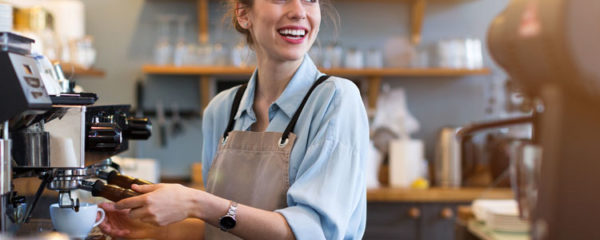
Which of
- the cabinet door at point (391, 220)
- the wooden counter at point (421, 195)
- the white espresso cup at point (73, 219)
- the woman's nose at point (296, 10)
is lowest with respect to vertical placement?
the cabinet door at point (391, 220)

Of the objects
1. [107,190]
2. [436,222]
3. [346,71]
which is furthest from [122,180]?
[346,71]

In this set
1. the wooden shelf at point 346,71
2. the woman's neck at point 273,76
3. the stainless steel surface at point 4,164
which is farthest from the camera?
the wooden shelf at point 346,71

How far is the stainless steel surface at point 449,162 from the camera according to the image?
3717 millimetres

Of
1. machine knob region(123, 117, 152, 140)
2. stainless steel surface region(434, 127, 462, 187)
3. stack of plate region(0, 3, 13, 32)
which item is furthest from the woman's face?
stainless steel surface region(434, 127, 462, 187)

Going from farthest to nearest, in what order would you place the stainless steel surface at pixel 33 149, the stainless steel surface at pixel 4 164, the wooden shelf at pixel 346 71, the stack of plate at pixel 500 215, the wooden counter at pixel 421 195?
the wooden shelf at pixel 346 71 → the wooden counter at pixel 421 195 → the stack of plate at pixel 500 215 → the stainless steel surface at pixel 33 149 → the stainless steel surface at pixel 4 164

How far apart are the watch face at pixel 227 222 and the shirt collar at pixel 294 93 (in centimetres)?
31

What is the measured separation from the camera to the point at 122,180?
1.27 metres

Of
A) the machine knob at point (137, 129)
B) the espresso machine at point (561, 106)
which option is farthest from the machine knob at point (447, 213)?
the espresso machine at point (561, 106)

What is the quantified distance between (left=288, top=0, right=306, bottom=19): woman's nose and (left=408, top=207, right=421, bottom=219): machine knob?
218 centimetres

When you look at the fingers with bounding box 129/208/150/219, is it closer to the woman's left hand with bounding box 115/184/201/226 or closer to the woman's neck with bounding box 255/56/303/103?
the woman's left hand with bounding box 115/184/201/226

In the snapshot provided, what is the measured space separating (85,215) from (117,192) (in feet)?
0.29

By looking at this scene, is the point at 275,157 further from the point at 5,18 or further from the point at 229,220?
the point at 5,18

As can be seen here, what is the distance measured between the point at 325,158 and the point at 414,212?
7.34 feet

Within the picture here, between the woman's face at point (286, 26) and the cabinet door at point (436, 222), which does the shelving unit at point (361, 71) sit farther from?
the woman's face at point (286, 26)
